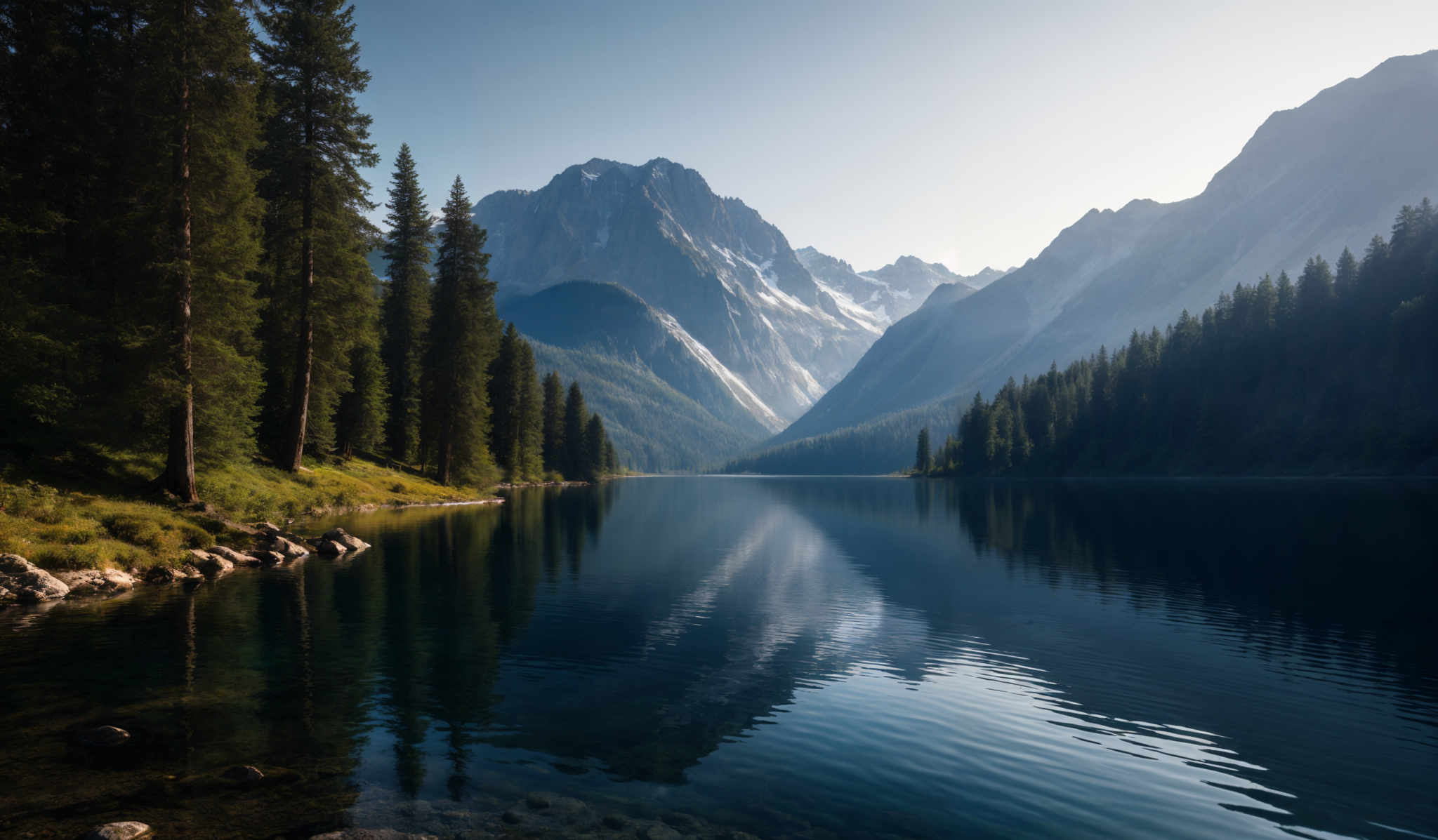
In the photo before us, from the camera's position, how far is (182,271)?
2922cm

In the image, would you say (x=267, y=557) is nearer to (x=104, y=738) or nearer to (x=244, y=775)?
(x=104, y=738)

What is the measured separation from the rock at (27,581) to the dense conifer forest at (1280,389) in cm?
14895

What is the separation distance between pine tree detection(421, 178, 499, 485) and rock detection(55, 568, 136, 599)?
42299mm

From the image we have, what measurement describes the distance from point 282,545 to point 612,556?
15699mm

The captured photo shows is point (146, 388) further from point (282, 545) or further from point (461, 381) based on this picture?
point (461, 381)

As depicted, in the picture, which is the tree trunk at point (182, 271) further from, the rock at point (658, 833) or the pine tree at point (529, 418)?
the pine tree at point (529, 418)

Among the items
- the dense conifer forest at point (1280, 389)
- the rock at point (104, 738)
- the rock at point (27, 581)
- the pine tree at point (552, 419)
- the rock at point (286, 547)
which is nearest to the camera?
the rock at point (104, 738)

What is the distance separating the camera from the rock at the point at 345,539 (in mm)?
35312

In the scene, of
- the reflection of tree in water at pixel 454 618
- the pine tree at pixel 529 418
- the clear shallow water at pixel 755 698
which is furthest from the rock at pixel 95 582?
the pine tree at pixel 529 418

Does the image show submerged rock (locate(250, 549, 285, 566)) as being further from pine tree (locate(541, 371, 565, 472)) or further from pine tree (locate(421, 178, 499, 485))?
pine tree (locate(541, 371, 565, 472))

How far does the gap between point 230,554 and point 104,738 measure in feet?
69.0

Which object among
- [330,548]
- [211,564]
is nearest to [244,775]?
[211,564]

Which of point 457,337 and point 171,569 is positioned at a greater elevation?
point 457,337

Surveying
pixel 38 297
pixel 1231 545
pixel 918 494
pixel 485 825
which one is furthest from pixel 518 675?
pixel 918 494
